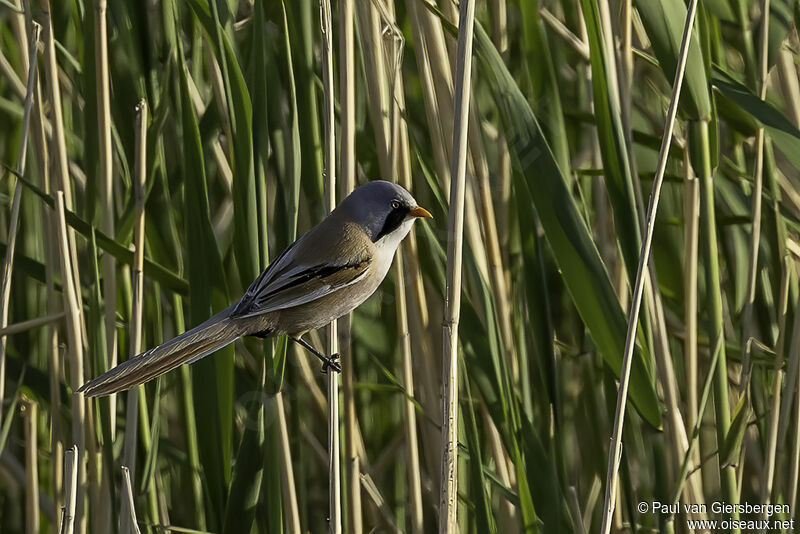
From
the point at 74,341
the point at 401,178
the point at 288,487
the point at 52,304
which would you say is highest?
the point at 401,178

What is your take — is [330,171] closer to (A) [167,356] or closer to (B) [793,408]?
(A) [167,356]

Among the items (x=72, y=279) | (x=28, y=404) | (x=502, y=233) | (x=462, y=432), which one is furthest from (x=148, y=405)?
(x=502, y=233)

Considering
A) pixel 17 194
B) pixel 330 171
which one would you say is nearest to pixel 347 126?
pixel 330 171

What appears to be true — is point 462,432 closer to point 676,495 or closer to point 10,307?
point 676,495

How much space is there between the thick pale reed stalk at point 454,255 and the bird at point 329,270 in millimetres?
83

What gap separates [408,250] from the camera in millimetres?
1634

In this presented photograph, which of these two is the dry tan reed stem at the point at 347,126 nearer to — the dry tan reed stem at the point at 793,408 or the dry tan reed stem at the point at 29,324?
the dry tan reed stem at the point at 29,324

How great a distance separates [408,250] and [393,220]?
356 mm

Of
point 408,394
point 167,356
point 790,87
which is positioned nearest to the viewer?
point 167,356

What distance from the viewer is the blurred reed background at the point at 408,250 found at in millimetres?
1395

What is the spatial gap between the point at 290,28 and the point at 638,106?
1.01 metres

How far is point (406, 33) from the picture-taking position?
5.53ft

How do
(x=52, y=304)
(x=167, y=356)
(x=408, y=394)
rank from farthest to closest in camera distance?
(x=52, y=304), (x=408, y=394), (x=167, y=356)

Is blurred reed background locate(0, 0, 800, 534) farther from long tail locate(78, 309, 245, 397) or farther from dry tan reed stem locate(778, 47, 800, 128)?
long tail locate(78, 309, 245, 397)
